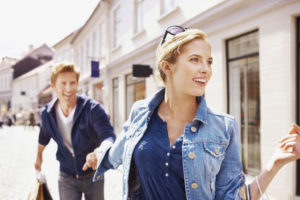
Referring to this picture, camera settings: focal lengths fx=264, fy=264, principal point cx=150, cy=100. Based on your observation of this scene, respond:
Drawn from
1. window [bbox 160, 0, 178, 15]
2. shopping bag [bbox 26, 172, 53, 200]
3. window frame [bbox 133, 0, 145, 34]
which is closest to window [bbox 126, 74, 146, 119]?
window frame [bbox 133, 0, 145, 34]

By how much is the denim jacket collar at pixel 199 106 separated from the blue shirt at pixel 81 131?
2.50 feet

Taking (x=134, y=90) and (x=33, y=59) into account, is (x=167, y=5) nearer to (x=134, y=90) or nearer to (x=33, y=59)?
(x=134, y=90)

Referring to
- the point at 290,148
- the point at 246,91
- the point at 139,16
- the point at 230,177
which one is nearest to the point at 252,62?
the point at 246,91

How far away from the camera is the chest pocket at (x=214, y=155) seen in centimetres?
136

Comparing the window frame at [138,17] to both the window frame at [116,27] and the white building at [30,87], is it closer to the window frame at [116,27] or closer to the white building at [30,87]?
the window frame at [116,27]

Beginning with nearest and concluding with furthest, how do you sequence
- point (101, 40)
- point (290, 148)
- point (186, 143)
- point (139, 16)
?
point (290, 148) → point (186, 143) → point (139, 16) → point (101, 40)

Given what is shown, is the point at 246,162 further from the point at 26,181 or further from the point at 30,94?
the point at 30,94

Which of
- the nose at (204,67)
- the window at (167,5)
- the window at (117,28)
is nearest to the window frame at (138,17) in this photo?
the window at (167,5)

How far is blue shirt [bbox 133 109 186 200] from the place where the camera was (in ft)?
4.65

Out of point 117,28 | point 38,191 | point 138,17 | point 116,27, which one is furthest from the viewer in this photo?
point 116,27

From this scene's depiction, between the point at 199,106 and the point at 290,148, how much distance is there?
509 millimetres

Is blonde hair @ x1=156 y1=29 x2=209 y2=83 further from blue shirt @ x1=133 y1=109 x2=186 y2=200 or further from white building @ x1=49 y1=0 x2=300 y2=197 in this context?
white building @ x1=49 y1=0 x2=300 y2=197

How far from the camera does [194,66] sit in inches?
57.9

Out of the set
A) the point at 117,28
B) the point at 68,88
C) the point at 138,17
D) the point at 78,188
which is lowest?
the point at 78,188
